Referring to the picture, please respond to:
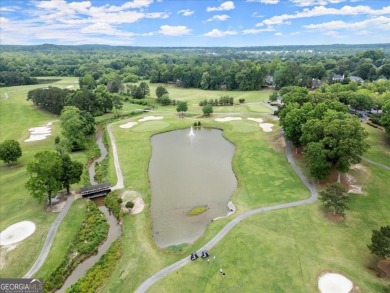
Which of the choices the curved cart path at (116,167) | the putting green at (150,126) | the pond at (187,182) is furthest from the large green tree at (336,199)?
the putting green at (150,126)

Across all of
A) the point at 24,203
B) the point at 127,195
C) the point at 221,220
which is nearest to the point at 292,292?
the point at 221,220

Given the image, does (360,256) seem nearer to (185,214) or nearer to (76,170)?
(185,214)

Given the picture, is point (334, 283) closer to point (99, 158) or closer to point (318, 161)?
point (318, 161)

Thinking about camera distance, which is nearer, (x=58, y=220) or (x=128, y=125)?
(x=58, y=220)

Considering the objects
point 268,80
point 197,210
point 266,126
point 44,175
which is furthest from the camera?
point 268,80

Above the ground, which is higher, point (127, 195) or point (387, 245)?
point (387, 245)

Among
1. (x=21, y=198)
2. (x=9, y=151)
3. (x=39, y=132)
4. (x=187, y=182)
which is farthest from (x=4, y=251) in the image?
(x=39, y=132)

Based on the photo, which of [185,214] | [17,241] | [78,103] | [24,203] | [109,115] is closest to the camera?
[17,241]
